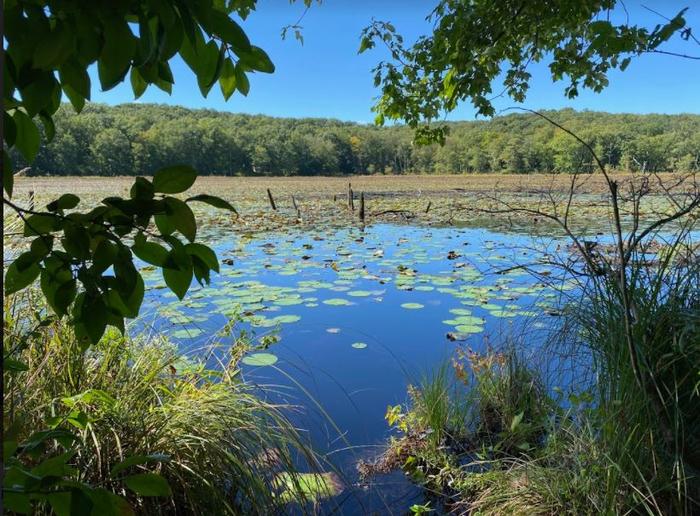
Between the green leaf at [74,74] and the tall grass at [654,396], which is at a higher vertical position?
the green leaf at [74,74]

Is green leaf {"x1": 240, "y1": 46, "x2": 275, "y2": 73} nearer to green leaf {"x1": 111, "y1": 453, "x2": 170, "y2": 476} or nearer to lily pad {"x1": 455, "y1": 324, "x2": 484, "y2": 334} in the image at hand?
green leaf {"x1": 111, "y1": 453, "x2": 170, "y2": 476}

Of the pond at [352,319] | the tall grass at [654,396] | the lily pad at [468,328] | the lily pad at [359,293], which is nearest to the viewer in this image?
the tall grass at [654,396]

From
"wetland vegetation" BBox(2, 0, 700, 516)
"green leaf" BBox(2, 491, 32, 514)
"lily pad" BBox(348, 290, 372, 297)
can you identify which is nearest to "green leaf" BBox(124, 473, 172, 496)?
Result: "wetland vegetation" BBox(2, 0, 700, 516)

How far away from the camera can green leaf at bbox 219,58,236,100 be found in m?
0.81

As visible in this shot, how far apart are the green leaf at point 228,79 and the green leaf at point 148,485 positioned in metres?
0.62

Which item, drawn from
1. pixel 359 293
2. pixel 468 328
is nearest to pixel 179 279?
pixel 468 328

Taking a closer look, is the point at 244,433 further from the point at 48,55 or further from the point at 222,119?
the point at 222,119

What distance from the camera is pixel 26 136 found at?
700 millimetres

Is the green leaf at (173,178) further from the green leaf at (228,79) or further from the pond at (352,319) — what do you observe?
the pond at (352,319)

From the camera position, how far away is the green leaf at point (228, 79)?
810 millimetres

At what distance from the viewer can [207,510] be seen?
74.1 inches

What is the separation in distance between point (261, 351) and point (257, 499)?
2587mm

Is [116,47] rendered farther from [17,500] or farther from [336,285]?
[336,285]

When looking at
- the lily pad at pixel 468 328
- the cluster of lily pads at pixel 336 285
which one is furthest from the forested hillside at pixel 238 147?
the lily pad at pixel 468 328
